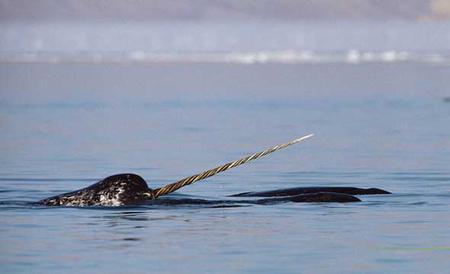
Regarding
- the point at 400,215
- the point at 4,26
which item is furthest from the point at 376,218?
the point at 4,26

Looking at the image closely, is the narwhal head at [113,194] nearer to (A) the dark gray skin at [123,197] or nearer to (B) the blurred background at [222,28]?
(A) the dark gray skin at [123,197]

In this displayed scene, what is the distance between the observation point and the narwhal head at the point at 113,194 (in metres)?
16.8

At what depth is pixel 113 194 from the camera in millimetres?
16812

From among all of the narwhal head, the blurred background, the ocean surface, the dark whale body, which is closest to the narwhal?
the narwhal head

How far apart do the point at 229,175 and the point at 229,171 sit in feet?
2.41

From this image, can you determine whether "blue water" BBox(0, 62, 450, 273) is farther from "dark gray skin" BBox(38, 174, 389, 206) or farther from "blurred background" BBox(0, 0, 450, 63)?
"blurred background" BBox(0, 0, 450, 63)

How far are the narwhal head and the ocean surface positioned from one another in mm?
165

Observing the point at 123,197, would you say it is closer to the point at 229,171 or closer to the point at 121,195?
the point at 121,195

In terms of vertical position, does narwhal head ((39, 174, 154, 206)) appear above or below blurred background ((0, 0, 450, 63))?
below

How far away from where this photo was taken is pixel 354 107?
40250 mm

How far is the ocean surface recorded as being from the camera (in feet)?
45.1

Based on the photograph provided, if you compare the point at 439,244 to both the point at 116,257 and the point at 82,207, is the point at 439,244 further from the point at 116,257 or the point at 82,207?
the point at 82,207

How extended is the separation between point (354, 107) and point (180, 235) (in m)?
25.6

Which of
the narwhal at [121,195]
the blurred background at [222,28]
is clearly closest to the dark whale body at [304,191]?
the narwhal at [121,195]
